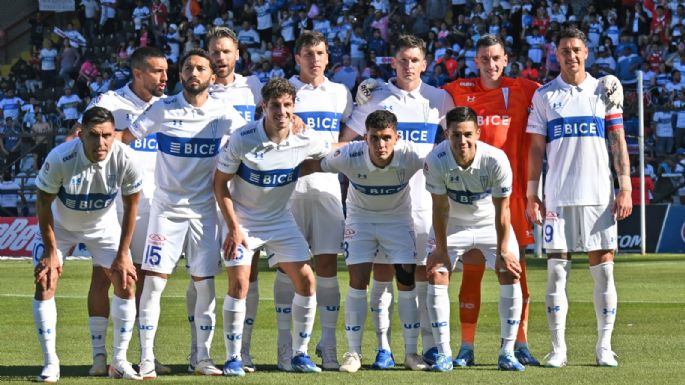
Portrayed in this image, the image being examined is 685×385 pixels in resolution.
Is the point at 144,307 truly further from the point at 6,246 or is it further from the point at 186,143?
the point at 6,246

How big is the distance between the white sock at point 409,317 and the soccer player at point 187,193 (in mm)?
1597

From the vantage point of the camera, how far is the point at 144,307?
9.88 meters

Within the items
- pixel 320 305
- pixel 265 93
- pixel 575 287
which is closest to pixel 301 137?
pixel 265 93

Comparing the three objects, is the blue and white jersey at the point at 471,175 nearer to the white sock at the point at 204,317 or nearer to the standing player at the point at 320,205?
the standing player at the point at 320,205

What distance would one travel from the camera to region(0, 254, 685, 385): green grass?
31.3 feet

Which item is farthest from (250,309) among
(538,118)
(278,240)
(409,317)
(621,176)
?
(621,176)

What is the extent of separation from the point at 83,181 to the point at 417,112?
300 centimetres

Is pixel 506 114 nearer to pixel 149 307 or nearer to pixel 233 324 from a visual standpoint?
pixel 233 324

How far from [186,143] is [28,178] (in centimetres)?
1966

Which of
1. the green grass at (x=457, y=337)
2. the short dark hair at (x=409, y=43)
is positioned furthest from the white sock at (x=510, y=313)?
the short dark hair at (x=409, y=43)

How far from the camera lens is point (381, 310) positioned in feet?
34.3

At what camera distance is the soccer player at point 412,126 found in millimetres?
10500

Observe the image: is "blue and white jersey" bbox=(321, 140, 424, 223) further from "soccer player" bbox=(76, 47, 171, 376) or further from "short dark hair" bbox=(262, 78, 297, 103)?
"soccer player" bbox=(76, 47, 171, 376)

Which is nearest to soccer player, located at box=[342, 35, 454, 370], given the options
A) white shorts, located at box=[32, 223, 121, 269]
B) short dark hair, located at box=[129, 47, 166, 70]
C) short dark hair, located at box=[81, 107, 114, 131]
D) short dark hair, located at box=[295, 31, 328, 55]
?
short dark hair, located at box=[295, 31, 328, 55]
